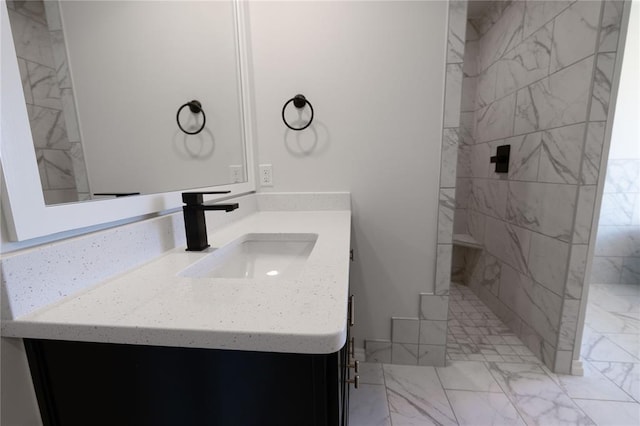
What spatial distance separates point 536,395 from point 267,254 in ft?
4.97

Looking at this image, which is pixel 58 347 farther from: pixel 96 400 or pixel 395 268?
pixel 395 268

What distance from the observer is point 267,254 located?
1.04 meters

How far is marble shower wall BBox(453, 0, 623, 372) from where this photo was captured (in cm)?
132

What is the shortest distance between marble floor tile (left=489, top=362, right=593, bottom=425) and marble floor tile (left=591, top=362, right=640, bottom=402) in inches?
12.3

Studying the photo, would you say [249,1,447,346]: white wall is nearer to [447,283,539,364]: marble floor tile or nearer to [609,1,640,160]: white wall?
Result: [447,283,539,364]: marble floor tile

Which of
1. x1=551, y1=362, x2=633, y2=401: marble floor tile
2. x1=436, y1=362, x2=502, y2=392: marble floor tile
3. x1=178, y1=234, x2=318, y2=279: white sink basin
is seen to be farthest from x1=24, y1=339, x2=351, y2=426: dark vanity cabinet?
x1=551, y1=362, x2=633, y2=401: marble floor tile

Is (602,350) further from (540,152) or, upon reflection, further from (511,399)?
(540,152)

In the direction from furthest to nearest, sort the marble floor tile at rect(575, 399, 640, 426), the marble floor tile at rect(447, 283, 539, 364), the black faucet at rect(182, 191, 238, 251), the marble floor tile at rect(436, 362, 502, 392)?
the marble floor tile at rect(447, 283, 539, 364), the marble floor tile at rect(436, 362, 502, 392), the marble floor tile at rect(575, 399, 640, 426), the black faucet at rect(182, 191, 238, 251)

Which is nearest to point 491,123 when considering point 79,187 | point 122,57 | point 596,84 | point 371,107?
point 596,84

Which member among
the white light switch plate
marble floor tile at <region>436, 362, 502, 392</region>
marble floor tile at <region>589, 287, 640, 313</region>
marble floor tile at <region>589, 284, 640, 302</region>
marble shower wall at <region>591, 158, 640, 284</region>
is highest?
the white light switch plate

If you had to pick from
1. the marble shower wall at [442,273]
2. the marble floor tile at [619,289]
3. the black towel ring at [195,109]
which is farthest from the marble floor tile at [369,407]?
the marble floor tile at [619,289]

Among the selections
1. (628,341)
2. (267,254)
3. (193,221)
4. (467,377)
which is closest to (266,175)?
(267,254)

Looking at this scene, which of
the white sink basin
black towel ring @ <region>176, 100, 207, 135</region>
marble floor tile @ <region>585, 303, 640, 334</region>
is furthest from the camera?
marble floor tile @ <region>585, 303, 640, 334</region>

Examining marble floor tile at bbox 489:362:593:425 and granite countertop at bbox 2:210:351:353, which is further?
marble floor tile at bbox 489:362:593:425
